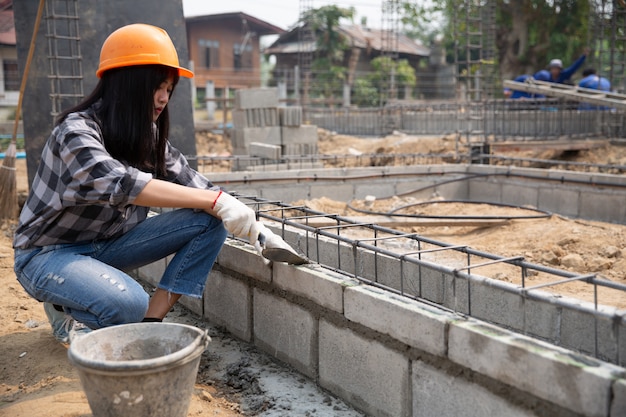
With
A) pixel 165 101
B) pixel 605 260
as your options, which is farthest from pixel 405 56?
pixel 165 101

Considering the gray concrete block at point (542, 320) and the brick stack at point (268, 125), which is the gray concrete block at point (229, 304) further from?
the brick stack at point (268, 125)

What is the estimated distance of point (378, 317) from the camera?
2.87 m

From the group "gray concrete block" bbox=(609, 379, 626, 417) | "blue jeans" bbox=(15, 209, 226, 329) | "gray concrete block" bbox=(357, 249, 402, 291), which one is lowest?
"gray concrete block" bbox=(357, 249, 402, 291)

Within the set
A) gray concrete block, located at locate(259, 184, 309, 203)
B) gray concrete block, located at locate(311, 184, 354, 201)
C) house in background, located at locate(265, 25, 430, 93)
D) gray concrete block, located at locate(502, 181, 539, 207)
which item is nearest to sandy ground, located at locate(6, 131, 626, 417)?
gray concrete block, located at locate(502, 181, 539, 207)

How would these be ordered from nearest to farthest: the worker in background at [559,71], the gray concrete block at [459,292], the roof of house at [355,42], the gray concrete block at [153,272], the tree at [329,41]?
the gray concrete block at [459,292], the gray concrete block at [153,272], the worker in background at [559,71], the tree at [329,41], the roof of house at [355,42]

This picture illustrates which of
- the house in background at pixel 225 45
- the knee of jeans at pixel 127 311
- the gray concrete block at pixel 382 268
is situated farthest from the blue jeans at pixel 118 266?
the house in background at pixel 225 45

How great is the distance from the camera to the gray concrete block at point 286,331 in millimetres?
3336

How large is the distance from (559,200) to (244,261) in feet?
17.4

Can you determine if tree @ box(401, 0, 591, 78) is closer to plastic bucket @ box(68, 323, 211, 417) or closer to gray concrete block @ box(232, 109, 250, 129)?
gray concrete block @ box(232, 109, 250, 129)

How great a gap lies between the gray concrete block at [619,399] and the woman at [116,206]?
5.49 ft

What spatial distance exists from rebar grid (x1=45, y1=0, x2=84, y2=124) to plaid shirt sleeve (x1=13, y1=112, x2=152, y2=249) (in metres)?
4.21

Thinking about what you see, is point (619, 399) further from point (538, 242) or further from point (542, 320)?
point (538, 242)

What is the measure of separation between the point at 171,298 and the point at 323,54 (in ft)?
95.5

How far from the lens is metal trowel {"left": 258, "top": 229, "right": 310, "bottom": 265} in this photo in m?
3.25
